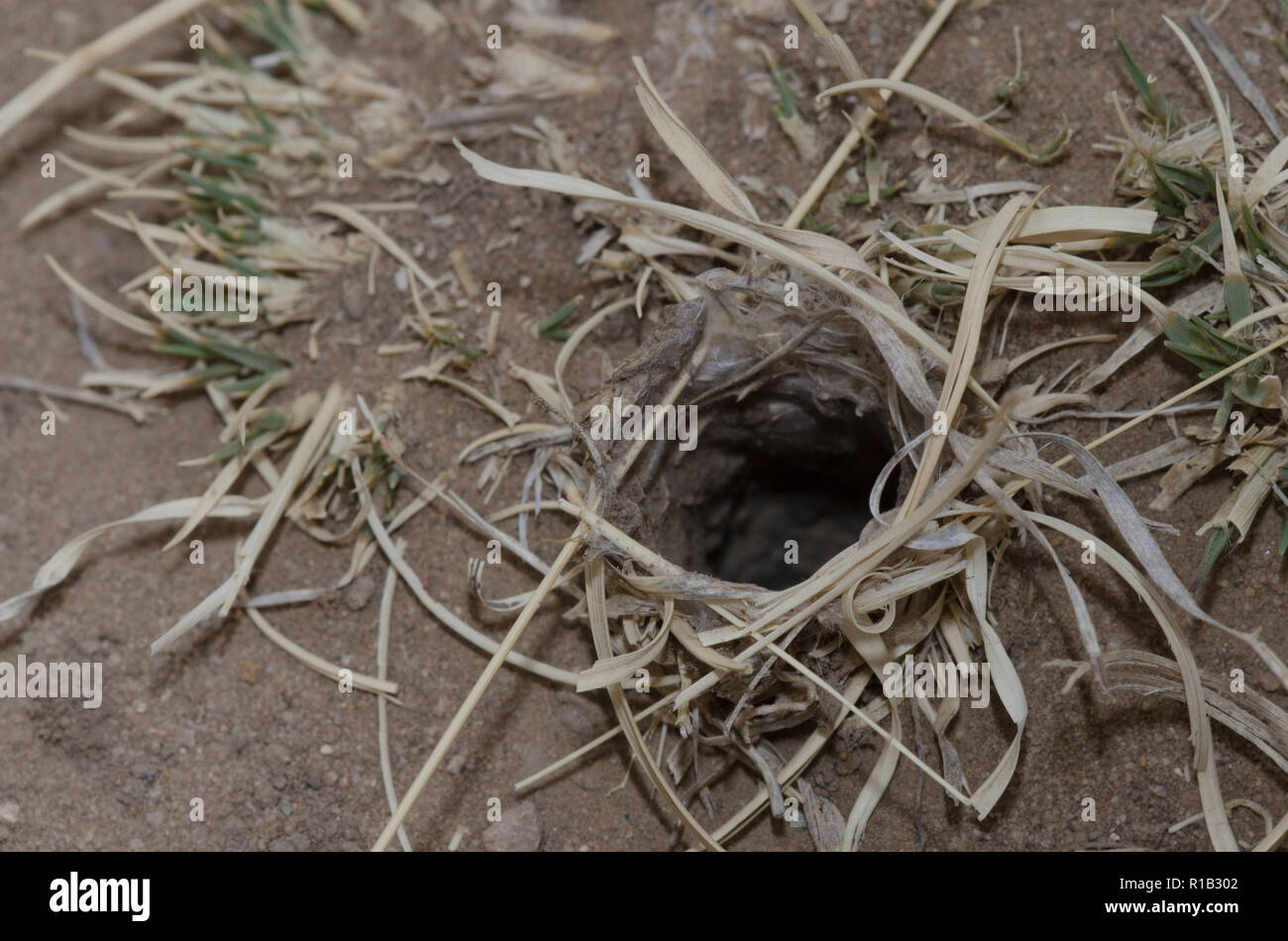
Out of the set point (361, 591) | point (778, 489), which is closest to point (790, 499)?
point (778, 489)

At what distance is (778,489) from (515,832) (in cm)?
118

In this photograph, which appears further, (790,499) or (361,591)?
(790,499)

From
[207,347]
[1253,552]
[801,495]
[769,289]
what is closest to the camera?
[1253,552]

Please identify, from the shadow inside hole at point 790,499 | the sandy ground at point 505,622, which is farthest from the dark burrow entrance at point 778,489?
the sandy ground at point 505,622

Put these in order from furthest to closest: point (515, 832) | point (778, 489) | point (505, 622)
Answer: point (778, 489)
point (505, 622)
point (515, 832)

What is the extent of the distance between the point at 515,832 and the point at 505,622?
14.9 inches

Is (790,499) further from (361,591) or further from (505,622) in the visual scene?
(361,591)

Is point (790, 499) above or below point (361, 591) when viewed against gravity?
below

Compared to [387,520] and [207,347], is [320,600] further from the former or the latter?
[207,347]

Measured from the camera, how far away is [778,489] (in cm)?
266

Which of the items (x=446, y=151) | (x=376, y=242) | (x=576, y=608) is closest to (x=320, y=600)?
(x=576, y=608)

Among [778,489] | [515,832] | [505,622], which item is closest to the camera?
[515,832]

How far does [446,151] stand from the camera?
7.58ft

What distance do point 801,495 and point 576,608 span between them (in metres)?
1.01
